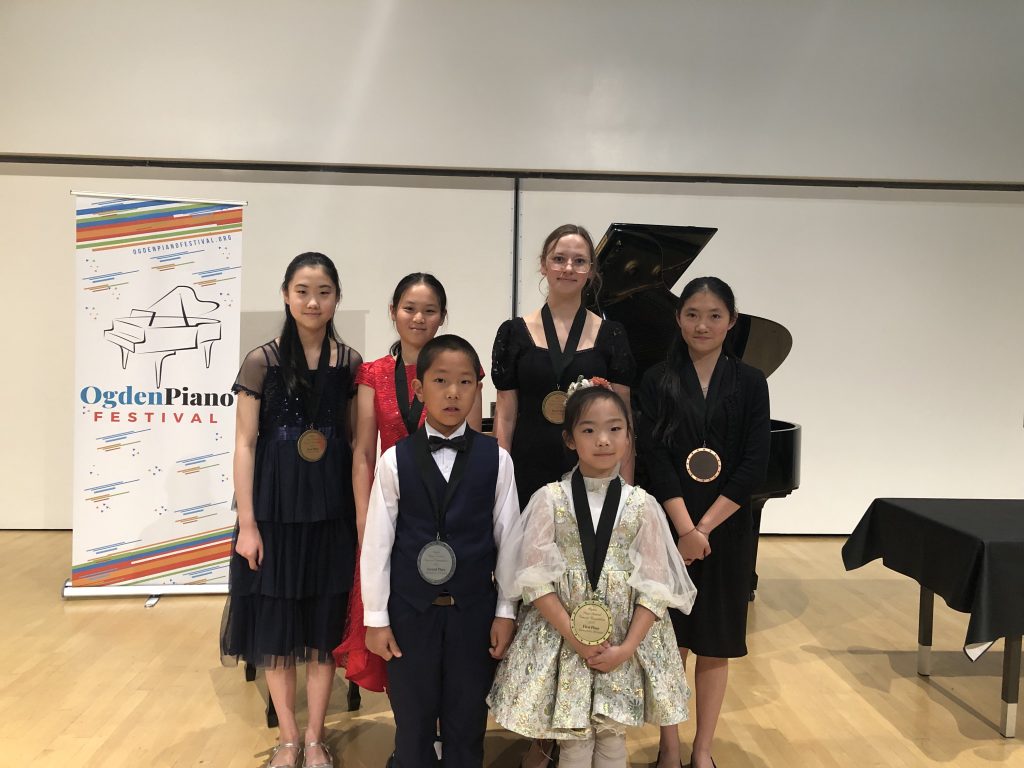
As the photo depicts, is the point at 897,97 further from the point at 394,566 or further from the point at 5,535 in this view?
the point at 5,535

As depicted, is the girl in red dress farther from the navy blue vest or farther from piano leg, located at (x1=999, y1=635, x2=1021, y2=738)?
piano leg, located at (x1=999, y1=635, x2=1021, y2=738)

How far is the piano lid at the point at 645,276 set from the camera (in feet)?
9.96

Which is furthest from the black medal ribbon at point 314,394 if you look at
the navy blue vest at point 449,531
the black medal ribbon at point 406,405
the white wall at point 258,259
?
the white wall at point 258,259

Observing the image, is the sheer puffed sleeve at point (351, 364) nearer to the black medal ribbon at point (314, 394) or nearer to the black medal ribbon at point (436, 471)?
the black medal ribbon at point (314, 394)

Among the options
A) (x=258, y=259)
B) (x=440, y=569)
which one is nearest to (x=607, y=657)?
(x=440, y=569)

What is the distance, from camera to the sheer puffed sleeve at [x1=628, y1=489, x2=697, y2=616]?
1854 mm

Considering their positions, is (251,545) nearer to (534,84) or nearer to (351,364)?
(351,364)

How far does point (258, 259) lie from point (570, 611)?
413cm

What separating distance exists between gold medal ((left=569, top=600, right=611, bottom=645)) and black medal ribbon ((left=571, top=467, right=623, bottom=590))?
0.09 m

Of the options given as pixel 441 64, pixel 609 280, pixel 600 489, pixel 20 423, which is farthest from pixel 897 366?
pixel 20 423

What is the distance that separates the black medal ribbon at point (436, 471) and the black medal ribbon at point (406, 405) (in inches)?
11.6

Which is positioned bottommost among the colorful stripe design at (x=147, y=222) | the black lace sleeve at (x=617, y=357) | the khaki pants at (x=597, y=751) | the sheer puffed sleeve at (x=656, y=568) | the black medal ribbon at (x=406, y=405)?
the khaki pants at (x=597, y=751)

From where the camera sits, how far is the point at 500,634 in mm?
1906

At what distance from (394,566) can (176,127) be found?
435cm
